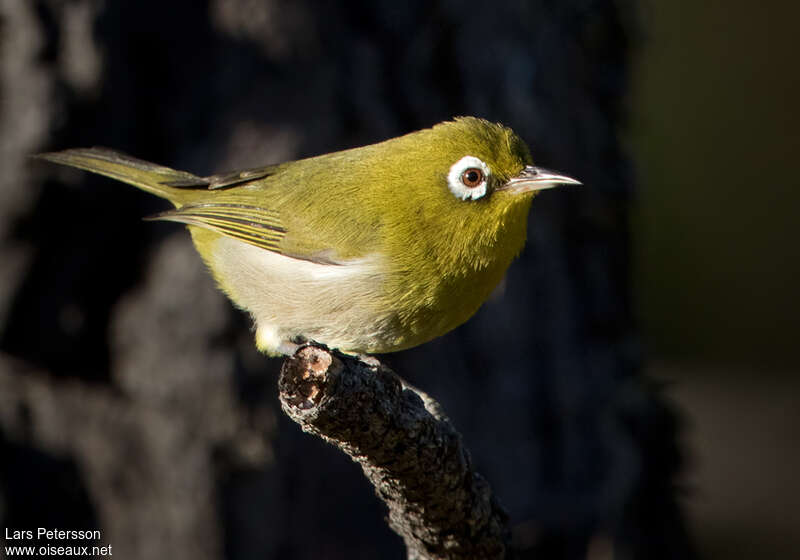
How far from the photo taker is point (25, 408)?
5.99 metres

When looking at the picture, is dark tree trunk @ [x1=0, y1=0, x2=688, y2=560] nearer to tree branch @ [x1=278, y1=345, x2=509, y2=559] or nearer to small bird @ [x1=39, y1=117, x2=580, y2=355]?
small bird @ [x1=39, y1=117, x2=580, y2=355]

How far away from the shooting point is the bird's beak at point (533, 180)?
13.3 ft

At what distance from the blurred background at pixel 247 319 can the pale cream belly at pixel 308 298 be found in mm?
1109

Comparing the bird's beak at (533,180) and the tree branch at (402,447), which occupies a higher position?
the bird's beak at (533,180)

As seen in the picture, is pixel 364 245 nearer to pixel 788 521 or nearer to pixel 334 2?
pixel 334 2

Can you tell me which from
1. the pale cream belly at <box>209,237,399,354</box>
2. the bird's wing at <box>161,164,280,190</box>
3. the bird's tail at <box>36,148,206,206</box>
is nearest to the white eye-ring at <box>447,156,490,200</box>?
the pale cream belly at <box>209,237,399,354</box>

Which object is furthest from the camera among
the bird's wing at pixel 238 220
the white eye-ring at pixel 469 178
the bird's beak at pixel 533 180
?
the bird's wing at pixel 238 220

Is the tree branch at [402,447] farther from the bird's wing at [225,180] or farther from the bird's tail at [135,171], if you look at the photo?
the bird's tail at [135,171]

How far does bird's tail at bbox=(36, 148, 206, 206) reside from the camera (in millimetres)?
5137

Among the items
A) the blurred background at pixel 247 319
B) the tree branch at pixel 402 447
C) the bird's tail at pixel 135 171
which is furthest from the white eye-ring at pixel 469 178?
the blurred background at pixel 247 319

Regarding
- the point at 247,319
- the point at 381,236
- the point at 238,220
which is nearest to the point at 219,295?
the point at 247,319

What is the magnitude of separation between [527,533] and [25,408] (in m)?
3.77

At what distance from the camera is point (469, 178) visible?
14.0ft

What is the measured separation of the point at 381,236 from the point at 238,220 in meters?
0.92
